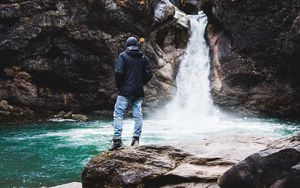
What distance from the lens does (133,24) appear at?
89.6 ft

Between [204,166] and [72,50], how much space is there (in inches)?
796

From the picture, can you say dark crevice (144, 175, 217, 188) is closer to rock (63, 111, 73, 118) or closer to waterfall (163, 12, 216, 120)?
waterfall (163, 12, 216, 120)

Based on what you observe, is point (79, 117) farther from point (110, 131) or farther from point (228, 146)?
point (228, 146)

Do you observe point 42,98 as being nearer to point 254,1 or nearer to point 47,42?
point 47,42

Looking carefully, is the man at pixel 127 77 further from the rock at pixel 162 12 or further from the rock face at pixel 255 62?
the rock at pixel 162 12

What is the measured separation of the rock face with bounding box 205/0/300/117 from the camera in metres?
26.5

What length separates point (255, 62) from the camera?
27.4 metres

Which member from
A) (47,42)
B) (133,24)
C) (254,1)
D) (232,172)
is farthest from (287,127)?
(232,172)

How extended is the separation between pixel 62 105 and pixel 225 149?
67.8 ft

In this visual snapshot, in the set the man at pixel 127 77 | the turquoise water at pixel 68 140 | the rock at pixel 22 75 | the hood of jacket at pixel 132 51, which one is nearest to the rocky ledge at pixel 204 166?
the man at pixel 127 77

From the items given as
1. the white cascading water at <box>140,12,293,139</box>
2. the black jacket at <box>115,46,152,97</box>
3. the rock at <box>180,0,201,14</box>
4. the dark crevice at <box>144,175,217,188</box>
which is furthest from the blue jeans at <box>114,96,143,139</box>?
the rock at <box>180,0,201,14</box>

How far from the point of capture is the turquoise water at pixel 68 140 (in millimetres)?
13297

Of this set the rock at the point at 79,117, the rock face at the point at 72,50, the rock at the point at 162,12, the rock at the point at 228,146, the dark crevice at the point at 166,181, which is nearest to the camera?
the dark crevice at the point at 166,181

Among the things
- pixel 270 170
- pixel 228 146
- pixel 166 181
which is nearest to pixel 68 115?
pixel 228 146
